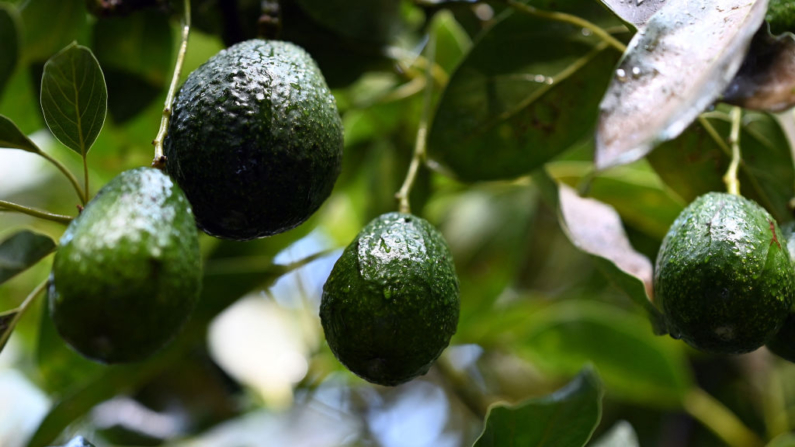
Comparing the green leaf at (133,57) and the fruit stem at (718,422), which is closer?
the green leaf at (133,57)

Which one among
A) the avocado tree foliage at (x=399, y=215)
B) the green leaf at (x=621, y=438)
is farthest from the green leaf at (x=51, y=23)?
the green leaf at (x=621, y=438)

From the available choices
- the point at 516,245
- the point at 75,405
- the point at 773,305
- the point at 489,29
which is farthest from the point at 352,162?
the point at 773,305

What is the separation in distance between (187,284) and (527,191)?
51.9 inches

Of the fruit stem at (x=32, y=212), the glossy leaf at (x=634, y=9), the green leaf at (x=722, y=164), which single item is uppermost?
the glossy leaf at (x=634, y=9)

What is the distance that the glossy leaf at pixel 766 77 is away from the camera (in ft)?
2.64

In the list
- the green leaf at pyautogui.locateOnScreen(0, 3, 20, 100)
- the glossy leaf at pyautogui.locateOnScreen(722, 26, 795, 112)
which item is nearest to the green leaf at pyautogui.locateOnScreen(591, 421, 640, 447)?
the glossy leaf at pyautogui.locateOnScreen(722, 26, 795, 112)

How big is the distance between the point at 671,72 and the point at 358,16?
67 cm

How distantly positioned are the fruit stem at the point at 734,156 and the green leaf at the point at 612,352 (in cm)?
73

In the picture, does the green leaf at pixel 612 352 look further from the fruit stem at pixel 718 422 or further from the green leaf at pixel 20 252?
the green leaf at pixel 20 252

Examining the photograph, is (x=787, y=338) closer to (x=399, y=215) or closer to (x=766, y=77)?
(x=766, y=77)

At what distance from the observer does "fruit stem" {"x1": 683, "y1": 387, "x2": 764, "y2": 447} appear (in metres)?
1.81

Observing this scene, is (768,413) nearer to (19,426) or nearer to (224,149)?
(224,149)

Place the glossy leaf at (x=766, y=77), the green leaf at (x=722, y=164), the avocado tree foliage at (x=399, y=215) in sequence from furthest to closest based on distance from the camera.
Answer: the green leaf at (x=722, y=164) < the glossy leaf at (x=766, y=77) < the avocado tree foliage at (x=399, y=215)

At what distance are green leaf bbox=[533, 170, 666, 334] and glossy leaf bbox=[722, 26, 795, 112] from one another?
23 cm
